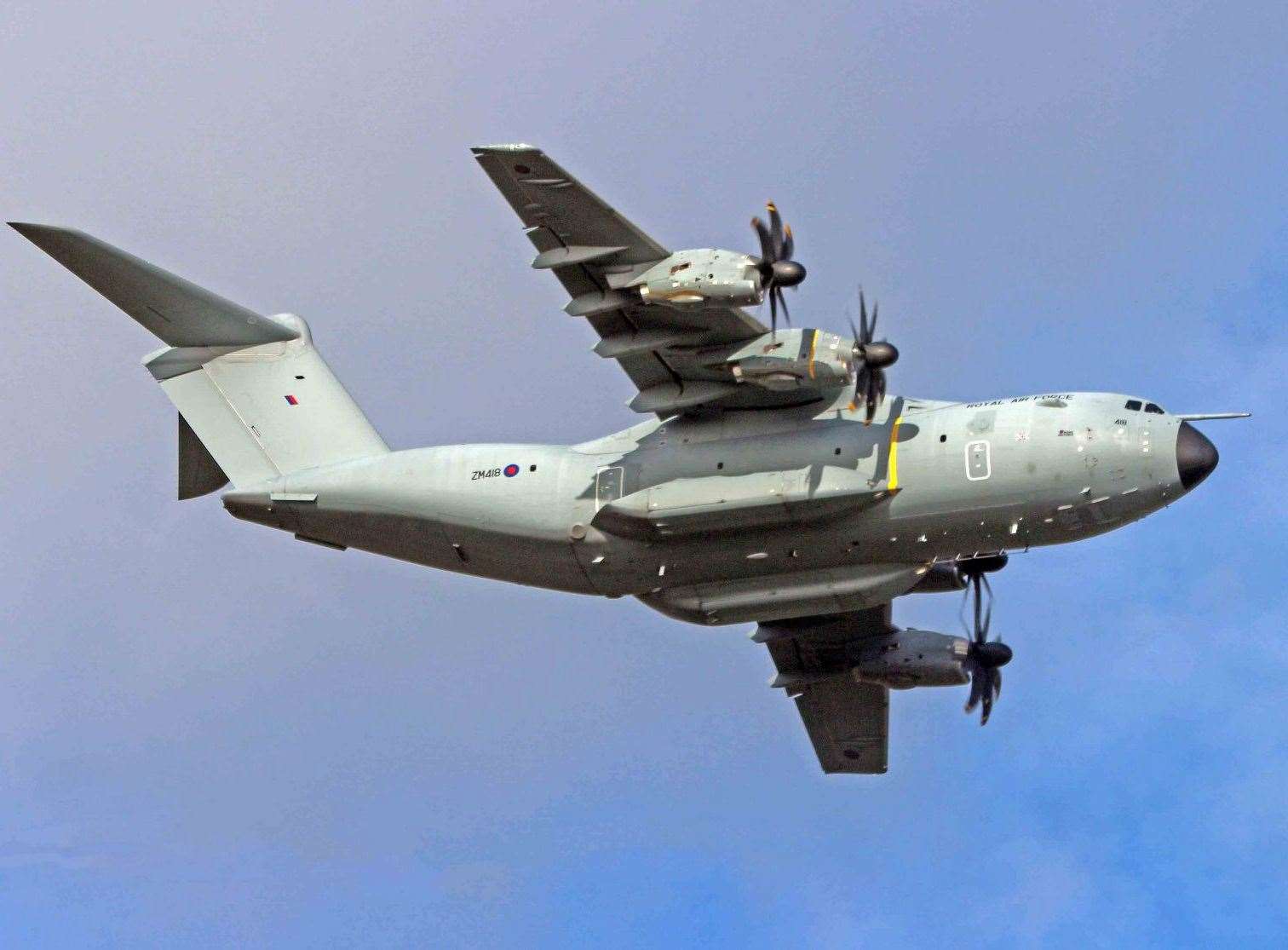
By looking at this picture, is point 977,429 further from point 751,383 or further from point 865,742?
point 865,742

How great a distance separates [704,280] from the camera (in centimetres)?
2608

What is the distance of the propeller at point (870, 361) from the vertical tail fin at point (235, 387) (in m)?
6.94

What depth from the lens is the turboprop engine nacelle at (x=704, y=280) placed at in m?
26.0

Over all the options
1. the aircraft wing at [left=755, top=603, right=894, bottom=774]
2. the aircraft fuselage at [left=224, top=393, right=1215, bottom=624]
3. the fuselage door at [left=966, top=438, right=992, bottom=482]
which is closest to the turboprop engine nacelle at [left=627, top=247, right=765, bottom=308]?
the aircraft fuselage at [left=224, top=393, right=1215, bottom=624]

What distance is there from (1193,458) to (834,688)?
26.2 feet

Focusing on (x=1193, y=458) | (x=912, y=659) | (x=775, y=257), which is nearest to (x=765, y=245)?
(x=775, y=257)

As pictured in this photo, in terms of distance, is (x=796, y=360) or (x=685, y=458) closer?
(x=796, y=360)

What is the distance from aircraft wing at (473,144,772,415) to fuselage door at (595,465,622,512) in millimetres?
905

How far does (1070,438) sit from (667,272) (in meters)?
5.26

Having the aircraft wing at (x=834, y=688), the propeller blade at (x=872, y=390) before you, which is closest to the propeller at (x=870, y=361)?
the propeller blade at (x=872, y=390)

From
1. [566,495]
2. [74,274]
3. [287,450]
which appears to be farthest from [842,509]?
[74,274]

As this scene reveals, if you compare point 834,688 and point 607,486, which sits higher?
point 607,486

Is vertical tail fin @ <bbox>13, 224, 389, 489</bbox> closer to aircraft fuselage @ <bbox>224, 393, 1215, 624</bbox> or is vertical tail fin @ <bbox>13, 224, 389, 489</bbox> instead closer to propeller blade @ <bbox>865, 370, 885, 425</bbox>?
aircraft fuselage @ <bbox>224, 393, 1215, 624</bbox>

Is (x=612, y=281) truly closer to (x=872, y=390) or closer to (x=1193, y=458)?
(x=872, y=390)
